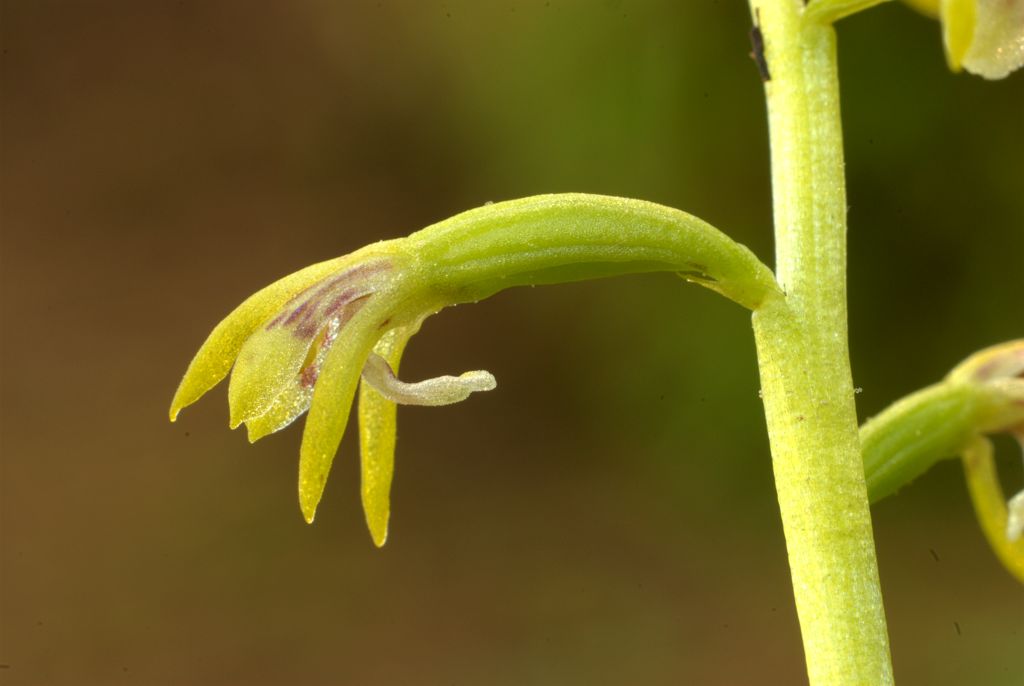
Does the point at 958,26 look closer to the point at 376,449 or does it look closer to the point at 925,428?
the point at 925,428

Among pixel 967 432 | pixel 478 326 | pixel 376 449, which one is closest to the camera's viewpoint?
pixel 376 449

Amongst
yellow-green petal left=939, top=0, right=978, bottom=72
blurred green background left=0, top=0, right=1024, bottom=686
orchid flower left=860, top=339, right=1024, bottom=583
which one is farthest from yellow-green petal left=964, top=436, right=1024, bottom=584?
blurred green background left=0, top=0, right=1024, bottom=686

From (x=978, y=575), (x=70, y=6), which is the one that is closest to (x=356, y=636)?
(x=978, y=575)

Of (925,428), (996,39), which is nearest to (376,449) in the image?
(925,428)

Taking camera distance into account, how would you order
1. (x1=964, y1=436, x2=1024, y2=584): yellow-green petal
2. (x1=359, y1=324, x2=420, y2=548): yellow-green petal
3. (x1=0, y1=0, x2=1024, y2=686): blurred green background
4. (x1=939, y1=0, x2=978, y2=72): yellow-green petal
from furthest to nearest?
(x1=0, y1=0, x2=1024, y2=686): blurred green background, (x1=964, y1=436, x2=1024, y2=584): yellow-green petal, (x1=359, y1=324, x2=420, y2=548): yellow-green petal, (x1=939, y1=0, x2=978, y2=72): yellow-green petal

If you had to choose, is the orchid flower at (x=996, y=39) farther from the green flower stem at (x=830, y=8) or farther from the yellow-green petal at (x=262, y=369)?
the yellow-green petal at (x=262, y=369)

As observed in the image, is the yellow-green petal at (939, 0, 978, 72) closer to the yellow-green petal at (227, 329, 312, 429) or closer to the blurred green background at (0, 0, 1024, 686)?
the yellow-green petal at (227, 329, 312, 429)

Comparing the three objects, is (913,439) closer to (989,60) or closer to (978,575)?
(989,60)
